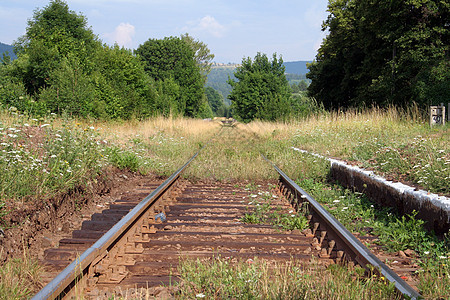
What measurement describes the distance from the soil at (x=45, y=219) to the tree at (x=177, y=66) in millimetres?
50312

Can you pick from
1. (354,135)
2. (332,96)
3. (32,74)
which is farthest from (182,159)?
(332,96)

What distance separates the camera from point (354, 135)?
12320 mm

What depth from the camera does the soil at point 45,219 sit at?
379cm

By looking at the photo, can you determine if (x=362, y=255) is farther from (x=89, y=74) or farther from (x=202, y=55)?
(x=202, y=55)

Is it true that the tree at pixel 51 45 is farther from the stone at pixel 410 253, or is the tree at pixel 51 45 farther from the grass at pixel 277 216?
the stone at pixel 410 253

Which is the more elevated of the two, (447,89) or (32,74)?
(32,74)

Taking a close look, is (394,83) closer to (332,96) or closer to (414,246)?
(332,96)

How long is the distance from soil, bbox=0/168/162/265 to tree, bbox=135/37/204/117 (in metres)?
50.3

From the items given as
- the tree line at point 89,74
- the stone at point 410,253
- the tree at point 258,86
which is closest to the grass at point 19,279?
the stone at point 410,253

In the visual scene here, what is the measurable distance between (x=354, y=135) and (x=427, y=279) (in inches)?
387

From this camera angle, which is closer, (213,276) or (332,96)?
(213,276)

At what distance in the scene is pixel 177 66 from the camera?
61125 millimetres

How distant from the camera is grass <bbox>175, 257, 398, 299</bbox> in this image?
261 cm

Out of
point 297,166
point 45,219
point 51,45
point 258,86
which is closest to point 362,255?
point 45,219
